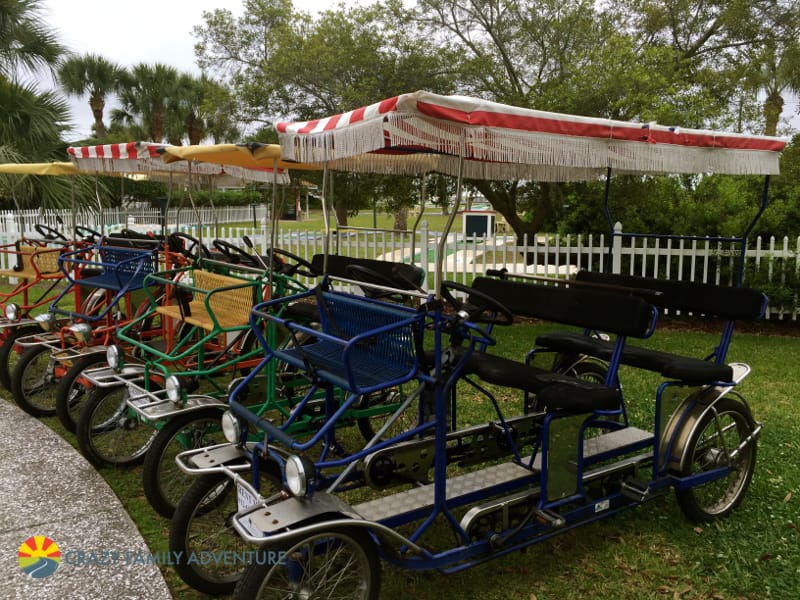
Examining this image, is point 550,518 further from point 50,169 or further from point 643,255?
point 643,255

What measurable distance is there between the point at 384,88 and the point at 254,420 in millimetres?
7390

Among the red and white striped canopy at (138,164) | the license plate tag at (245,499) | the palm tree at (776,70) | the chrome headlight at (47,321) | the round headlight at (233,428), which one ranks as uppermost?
the palm tree at (776,70)

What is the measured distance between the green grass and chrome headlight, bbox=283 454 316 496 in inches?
31.0

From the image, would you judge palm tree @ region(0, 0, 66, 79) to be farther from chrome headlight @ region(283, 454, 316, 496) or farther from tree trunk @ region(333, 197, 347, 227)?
chrome headlight @ region(283, 454, 316, 496)

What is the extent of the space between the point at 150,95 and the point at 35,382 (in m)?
26.2

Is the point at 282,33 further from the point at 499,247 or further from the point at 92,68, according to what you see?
the point at 92,68

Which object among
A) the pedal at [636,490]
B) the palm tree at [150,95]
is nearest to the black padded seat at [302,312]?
the pedal at [636,490]

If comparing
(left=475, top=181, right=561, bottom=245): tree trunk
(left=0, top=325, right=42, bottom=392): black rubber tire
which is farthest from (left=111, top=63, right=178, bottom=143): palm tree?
(left=0, top=325, right=42, bottom=392): black rubber tire

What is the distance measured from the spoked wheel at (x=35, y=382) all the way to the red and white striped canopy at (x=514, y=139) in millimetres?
3160

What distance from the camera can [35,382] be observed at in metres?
5.56

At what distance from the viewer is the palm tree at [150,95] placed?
28.6 meters

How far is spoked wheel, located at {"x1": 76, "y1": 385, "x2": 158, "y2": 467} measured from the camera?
14.0 ft

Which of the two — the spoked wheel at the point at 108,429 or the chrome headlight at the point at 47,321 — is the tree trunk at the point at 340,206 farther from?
the spoked wheel at the point at 108,429

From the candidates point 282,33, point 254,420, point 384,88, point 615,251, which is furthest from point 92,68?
point 254,420
